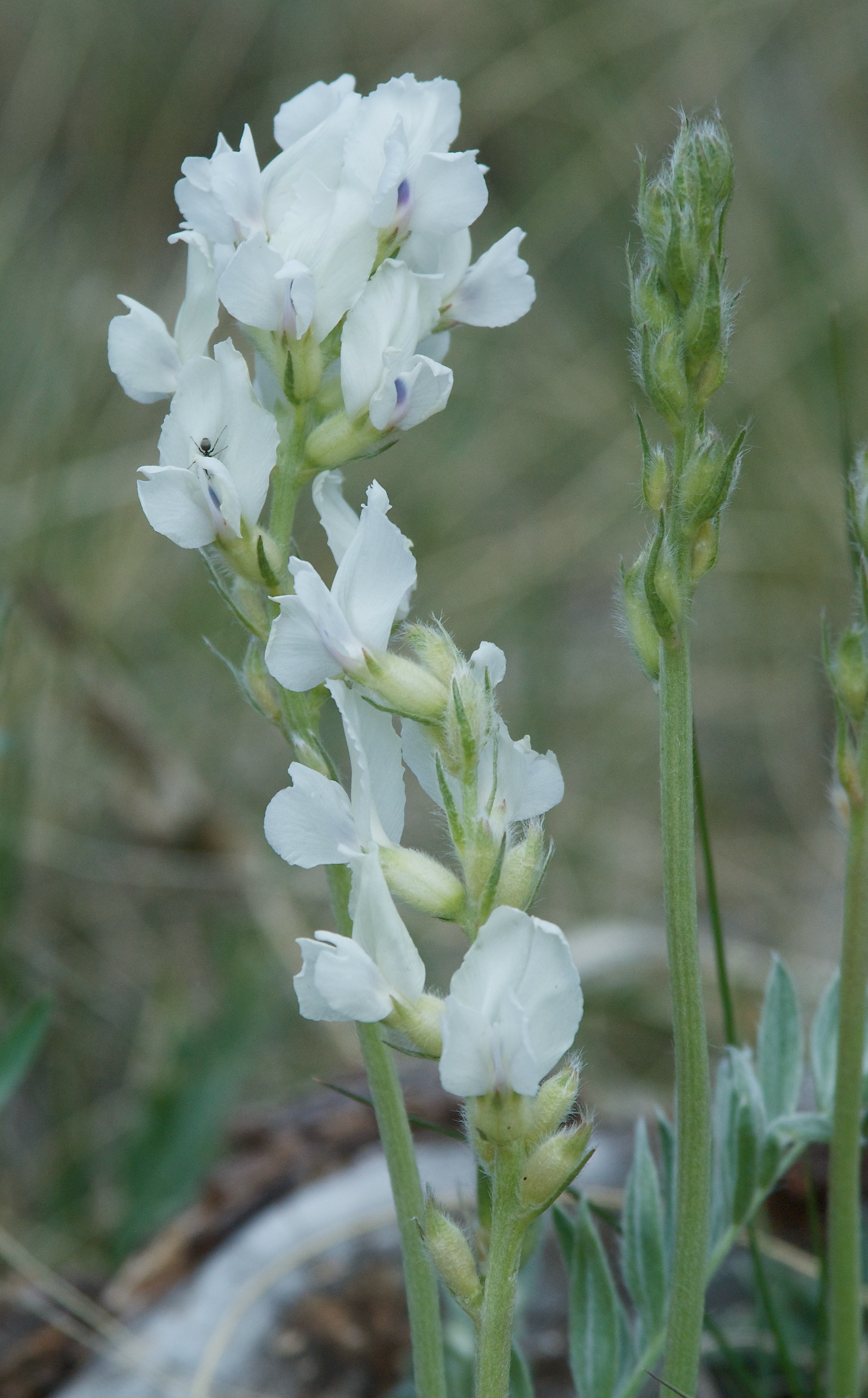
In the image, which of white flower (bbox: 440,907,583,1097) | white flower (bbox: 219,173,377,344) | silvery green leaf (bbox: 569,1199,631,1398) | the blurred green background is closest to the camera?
white flower (bbox: 440,907,583,1097)

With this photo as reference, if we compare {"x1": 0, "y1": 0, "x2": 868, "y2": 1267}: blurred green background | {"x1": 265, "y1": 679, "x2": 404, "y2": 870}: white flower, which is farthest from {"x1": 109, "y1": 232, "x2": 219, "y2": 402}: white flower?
{"x1": 0, "y1": 0, "x2": 868, "y2": 1267}: blurred green background

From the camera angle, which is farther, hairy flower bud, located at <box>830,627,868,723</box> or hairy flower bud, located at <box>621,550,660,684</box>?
hairy flower bud, located at <box>830,627,868,723</box>

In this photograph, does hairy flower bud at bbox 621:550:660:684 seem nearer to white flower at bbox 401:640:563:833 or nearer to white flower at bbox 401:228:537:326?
white flower at bbox 401:640:563:833

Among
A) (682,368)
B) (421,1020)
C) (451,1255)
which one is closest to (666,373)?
(682,368)

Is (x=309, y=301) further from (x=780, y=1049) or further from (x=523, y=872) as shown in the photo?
(x=780, y=1049)

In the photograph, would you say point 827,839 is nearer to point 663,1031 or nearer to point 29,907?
point 663,1031

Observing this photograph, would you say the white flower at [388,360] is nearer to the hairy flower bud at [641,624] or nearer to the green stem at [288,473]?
the green stem at [288,473]

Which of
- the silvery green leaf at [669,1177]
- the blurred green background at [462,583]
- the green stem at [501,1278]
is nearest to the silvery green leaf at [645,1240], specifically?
the silvery green leaf at [669,1177]
